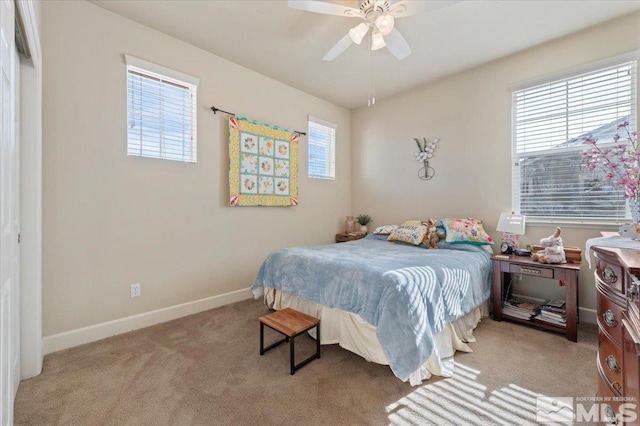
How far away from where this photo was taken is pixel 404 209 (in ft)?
13.5

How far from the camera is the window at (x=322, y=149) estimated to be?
4250 millimetres

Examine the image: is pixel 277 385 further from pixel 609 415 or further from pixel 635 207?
pixel 635 207

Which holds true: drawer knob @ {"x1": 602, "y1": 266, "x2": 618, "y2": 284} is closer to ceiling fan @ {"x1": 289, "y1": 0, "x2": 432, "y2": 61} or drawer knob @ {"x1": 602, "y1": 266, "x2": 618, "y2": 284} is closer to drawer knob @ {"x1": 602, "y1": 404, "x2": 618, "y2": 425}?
→ drawer knob @ {"x1": 602, "y1": 404, "x2": 618, "y2": 425}

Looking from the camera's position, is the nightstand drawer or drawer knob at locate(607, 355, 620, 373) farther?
the nightstand drawer

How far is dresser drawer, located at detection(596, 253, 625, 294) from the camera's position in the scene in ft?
3.45

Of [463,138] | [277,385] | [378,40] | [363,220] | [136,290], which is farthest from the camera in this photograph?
[363,220]

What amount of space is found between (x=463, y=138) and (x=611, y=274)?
272cm

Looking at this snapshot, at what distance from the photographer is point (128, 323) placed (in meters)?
2.52

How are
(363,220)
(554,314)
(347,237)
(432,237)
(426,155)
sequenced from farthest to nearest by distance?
(363,220) → (347,237) → (426,155) → (432,237) → (554,314)

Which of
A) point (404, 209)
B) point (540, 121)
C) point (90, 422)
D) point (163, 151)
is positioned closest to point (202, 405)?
point (90, 422)

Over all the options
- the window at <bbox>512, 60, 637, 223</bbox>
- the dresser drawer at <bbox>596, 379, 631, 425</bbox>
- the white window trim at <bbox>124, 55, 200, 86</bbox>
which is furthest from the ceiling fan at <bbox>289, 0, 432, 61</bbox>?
the dresser drawer at <bbox>596, 379, 631, 425</bbox>

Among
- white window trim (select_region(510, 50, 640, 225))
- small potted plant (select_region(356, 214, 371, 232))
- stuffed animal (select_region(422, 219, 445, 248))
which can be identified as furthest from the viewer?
small potted plant (select_region(356, 214, 371, 232))

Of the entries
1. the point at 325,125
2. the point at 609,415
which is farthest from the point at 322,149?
the point at 609,415

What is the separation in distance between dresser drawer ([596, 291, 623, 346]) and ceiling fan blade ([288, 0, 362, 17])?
2273 millimetres
